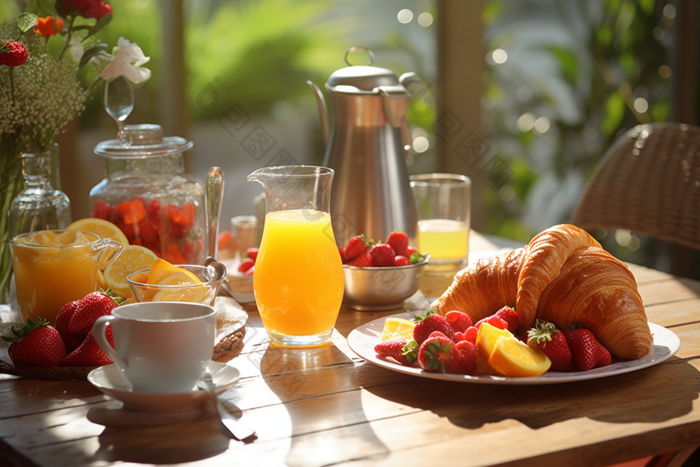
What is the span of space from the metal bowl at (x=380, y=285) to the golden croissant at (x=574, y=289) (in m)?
0.19

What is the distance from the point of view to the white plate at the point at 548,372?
797mm

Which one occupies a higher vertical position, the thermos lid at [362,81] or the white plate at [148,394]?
the thermos lid at [362,81]

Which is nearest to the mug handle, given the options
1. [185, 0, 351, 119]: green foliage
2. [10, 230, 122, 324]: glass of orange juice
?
[10, 230, 122, 324]: glass of orange juice

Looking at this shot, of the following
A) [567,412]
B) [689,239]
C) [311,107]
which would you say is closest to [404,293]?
[567,412]

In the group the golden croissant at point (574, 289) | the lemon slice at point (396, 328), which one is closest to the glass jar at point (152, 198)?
the lemon slice at point (396, 328)

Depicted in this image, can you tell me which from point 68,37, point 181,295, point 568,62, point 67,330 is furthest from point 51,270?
point 568,62

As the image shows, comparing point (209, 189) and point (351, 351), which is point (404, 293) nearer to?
point (351, 351)

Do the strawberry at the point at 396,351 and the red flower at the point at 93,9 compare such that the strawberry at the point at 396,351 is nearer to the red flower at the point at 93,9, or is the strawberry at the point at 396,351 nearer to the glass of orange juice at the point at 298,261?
the glass of orange juice at the point at 298,261

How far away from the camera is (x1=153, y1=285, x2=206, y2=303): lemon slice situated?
88 centimetres

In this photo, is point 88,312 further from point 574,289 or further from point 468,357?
point 574,289

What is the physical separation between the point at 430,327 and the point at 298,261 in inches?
8.6

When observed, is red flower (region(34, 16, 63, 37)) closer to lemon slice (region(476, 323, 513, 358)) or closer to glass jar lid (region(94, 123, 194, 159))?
glass jar lid (region(94, 123, 194, 159))

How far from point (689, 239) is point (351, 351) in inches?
44.7

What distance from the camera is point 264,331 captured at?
1.08 metres
